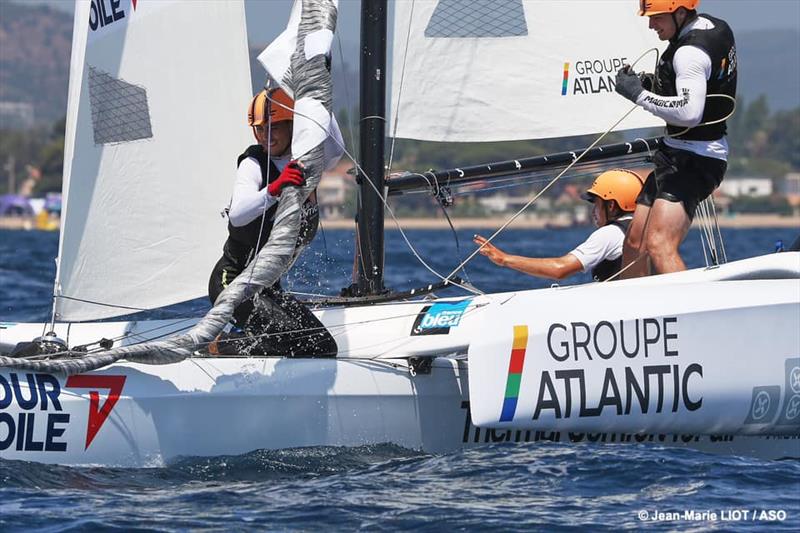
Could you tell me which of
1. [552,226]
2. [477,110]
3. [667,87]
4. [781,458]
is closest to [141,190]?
[477,110]

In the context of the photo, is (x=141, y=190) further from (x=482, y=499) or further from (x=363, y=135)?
(x=482, y=499)

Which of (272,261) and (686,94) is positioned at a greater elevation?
(686,94)

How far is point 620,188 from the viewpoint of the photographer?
18.6ft

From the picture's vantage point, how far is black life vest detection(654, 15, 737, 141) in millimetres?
5184

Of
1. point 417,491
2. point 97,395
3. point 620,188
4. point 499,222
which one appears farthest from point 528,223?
point 417,491

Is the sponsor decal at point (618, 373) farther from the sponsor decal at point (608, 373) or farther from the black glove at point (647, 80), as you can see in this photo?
the black glove at point (647, 80)

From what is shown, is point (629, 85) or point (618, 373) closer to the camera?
point (618, 373)

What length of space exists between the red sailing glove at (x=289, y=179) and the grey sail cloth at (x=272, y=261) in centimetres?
2

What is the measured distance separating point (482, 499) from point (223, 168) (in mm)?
2141

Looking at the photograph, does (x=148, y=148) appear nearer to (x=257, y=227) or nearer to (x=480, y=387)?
(x=257, y=227)

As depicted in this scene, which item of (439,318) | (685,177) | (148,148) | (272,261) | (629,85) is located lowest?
(439,318)

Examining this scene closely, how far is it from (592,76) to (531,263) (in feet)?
4.46

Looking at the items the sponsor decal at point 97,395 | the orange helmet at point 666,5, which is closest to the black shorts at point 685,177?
the orange helmet at point 666,5

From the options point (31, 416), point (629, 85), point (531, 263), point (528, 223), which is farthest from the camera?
point (528, 223)
